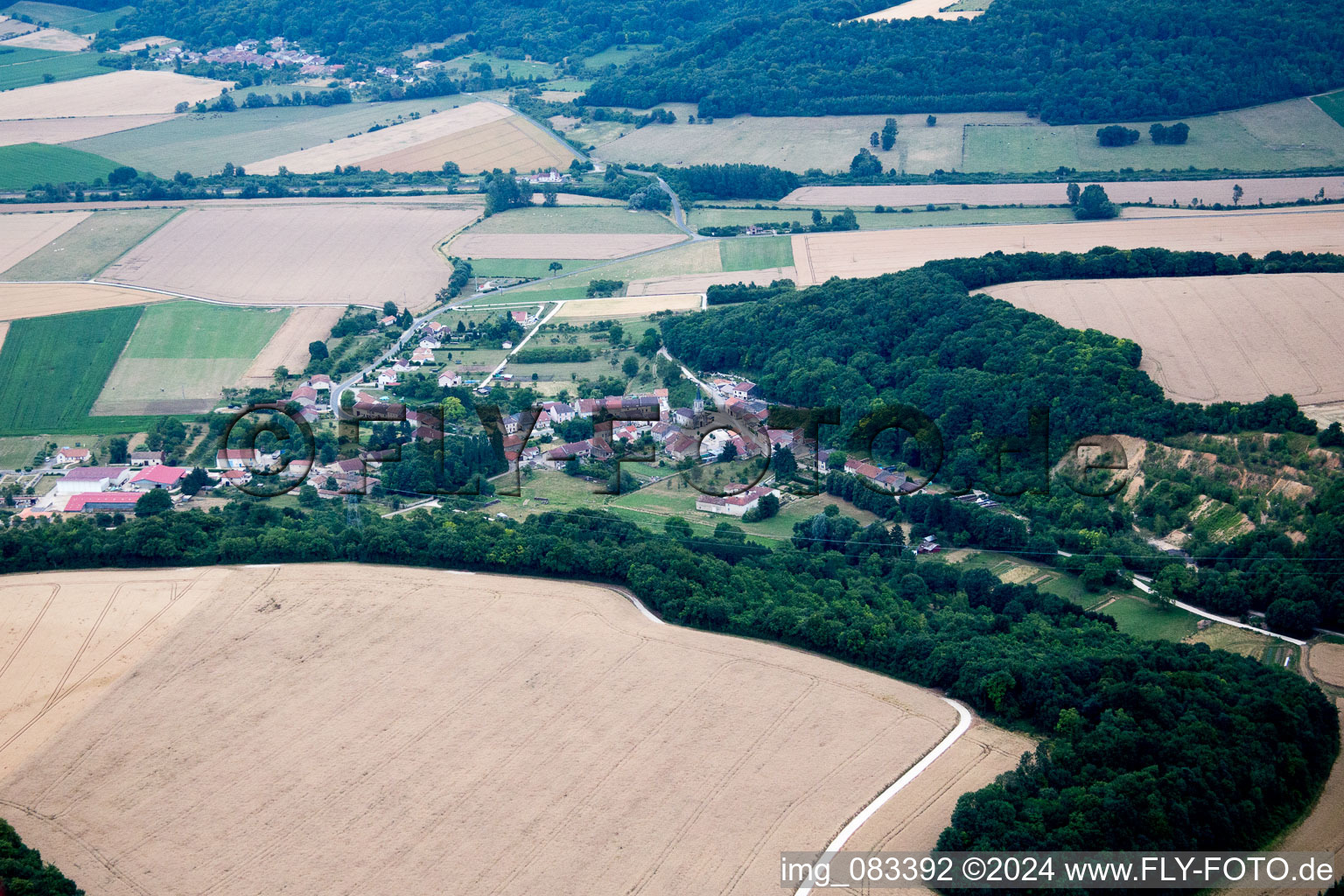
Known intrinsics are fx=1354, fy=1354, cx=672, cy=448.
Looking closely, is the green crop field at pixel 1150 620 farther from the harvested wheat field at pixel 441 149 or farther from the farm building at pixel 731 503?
the harvested wheat field at pixel 441 149

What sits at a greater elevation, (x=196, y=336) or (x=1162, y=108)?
(x=1162, y=108)

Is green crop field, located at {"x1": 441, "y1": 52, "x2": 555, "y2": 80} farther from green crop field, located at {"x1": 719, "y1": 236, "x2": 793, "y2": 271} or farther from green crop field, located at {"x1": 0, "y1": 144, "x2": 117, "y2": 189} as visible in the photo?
green crop field, located at {"x1": 719, "y1": 236, "x2": 793, "y2": 271}

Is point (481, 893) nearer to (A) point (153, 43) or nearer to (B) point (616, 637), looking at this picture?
(B) point (616, 637)

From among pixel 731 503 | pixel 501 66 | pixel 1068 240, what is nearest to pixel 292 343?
pixel 731 503

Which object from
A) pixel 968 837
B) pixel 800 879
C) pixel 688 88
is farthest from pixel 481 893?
pixel 688 88

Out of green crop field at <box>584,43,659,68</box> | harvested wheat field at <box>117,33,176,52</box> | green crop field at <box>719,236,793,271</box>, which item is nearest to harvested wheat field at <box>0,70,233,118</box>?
harvested wheat field at <box>117,33,176,52</box>

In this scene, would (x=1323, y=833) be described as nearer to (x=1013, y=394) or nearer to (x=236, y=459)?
(x=1013, y=394)
